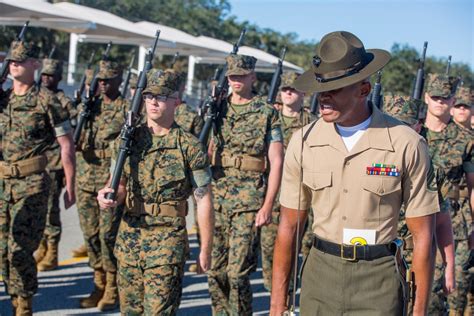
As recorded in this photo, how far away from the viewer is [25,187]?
24.3 ft

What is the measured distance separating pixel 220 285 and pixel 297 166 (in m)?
3.45

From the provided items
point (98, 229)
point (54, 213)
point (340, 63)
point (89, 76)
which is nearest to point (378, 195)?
point (340, 63)

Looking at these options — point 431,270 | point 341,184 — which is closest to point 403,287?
point 431,270

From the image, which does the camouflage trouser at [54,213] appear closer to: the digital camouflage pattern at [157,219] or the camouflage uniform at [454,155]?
the digital camouflage pattern at [157,219]

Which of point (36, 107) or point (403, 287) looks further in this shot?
point (36, 107)

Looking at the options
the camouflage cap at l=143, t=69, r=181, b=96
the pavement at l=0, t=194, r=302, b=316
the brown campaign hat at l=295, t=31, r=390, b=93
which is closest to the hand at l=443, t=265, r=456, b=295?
the brown campaign hat at l=295, t=31, r=390, b=93

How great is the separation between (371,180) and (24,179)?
3994 millimetres

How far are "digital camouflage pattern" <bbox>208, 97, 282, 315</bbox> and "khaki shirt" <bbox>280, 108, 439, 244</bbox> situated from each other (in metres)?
3.28

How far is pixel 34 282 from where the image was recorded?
7.42m

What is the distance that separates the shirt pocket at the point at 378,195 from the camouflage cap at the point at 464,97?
5.48 metres

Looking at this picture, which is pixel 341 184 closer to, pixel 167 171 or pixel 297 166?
pixel 297 166

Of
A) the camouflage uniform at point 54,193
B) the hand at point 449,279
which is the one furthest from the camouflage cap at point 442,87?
the camouflage uniform at point 54,193

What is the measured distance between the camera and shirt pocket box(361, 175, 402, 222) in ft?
13.8

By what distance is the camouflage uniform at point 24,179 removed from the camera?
24.1ft
